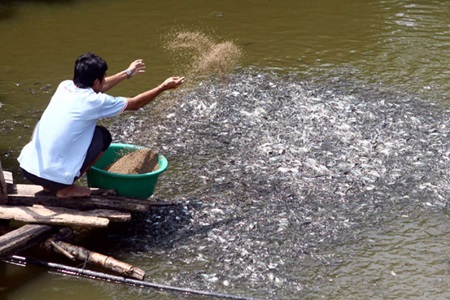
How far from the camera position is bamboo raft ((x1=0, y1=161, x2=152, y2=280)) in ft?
17.9

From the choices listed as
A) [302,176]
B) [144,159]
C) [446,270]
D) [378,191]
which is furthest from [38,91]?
[446,270]

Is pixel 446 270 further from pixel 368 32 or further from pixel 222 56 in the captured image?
pixel 368 32

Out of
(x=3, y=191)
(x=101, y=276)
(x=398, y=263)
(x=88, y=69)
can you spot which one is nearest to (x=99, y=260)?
(x=101, y=276)

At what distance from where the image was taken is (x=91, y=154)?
5863 millimetres

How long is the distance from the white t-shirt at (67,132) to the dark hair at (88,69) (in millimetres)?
60

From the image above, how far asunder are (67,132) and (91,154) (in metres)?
0.30

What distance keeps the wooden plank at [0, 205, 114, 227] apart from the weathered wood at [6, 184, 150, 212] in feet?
0.40

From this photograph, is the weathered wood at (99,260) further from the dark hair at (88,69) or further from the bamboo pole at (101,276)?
the dark hair at (88,69)

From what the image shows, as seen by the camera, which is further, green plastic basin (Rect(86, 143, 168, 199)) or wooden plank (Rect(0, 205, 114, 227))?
green plastic basin (Rect(86, 143, 168, 199))

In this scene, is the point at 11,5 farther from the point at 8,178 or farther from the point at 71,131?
the point at 71,131

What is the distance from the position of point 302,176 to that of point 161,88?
5.77 feet

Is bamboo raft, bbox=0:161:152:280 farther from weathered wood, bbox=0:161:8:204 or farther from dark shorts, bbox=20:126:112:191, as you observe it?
dark shorts, bbox=20:126:112:191

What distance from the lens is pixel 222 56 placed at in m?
9.82

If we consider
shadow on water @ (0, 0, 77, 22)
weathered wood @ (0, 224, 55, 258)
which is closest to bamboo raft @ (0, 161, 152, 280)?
weathered wood @ (0, 224, 55, 258)
